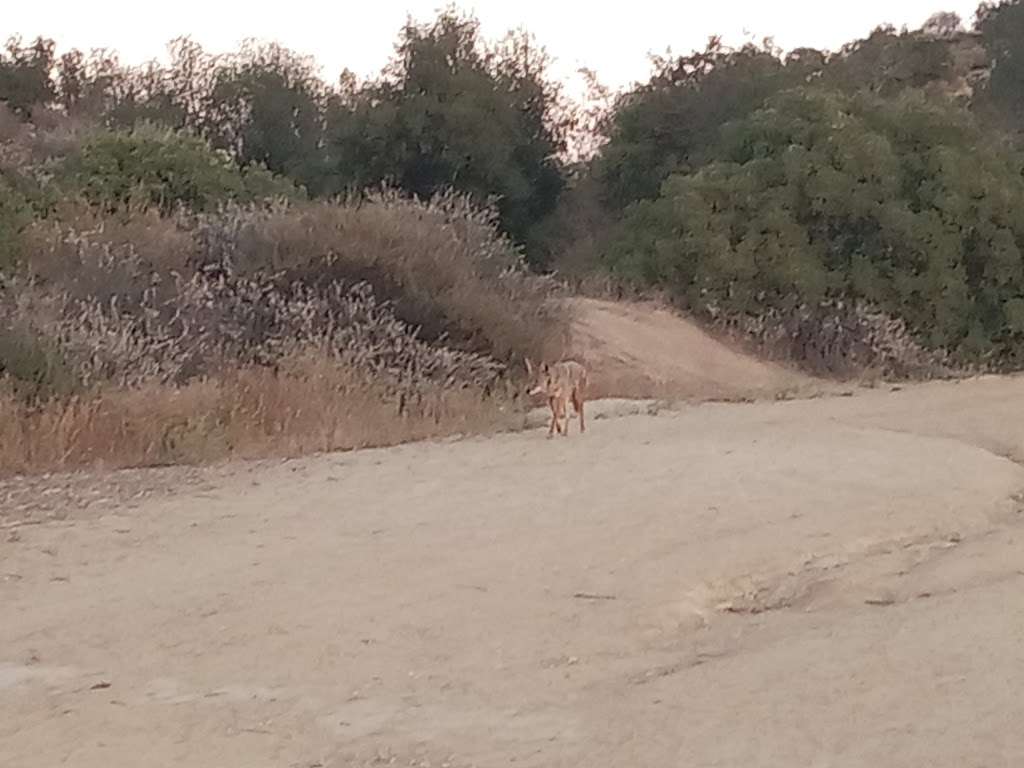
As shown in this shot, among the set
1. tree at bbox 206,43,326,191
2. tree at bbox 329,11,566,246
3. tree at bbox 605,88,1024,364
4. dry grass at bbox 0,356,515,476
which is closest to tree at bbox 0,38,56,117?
tree at bbox 206,43,326,191

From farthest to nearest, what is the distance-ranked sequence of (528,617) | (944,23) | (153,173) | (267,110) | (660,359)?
(944,23)
(267,110)
(153,173)
(660,359)
(528,617)

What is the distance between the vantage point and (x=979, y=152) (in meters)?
32.6

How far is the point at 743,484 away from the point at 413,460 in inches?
118

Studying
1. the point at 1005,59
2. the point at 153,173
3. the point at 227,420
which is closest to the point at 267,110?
the point at 153,173

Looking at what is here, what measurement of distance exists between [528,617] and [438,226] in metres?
14.2

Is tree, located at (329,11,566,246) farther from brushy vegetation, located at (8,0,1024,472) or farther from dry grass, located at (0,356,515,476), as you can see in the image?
dry grass, located at (0,356,515,476)

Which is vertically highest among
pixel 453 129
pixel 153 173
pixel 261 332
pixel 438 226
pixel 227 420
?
pixel 453 129

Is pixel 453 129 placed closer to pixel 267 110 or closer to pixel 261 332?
pixel 267 110

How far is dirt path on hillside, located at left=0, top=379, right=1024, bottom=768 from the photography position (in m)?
6.33

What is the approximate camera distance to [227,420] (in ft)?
49.6

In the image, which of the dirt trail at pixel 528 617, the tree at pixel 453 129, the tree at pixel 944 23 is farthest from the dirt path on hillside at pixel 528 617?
the tree at pixel 944 23

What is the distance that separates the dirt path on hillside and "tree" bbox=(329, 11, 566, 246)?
22430 millimetres

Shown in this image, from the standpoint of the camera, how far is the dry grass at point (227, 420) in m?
13.8

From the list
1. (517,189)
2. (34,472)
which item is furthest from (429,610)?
(517,189)
